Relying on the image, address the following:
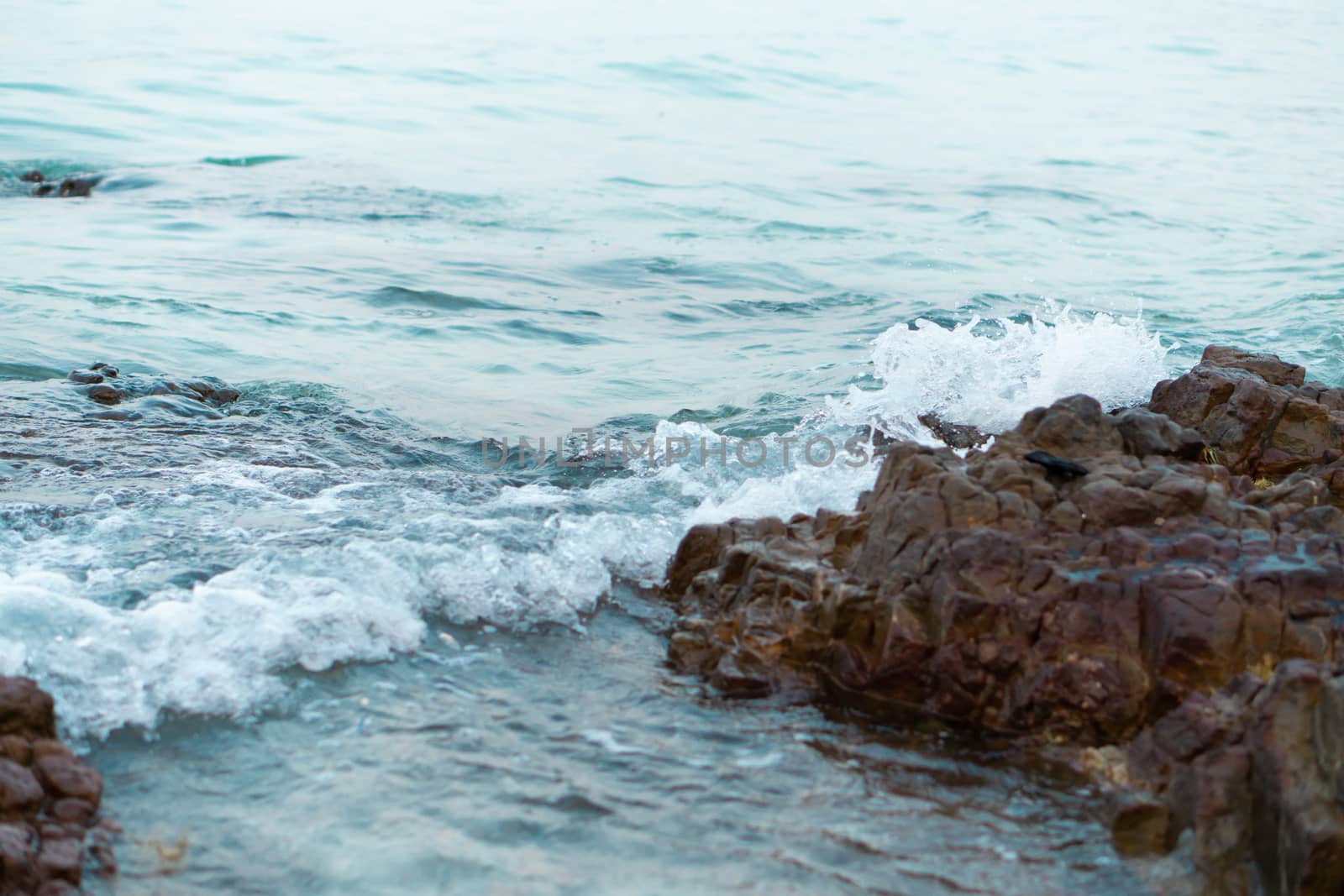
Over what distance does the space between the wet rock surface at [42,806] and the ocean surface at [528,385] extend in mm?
120

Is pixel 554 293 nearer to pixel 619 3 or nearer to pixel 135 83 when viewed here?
pixel 135 83

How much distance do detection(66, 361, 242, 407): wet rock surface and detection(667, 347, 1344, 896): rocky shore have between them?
4069 mm

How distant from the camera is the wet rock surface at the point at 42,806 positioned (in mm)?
3020

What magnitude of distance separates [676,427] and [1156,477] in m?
3.24

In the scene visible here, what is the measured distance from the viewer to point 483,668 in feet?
14.1

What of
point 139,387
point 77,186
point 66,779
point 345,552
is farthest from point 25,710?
point 77,186

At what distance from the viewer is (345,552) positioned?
4.92 meters

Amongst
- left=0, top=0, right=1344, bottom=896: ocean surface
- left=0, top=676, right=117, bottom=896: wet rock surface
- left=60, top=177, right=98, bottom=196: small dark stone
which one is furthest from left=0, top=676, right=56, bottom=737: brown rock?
left=60, top=177, right=98, bottom=196: small dark stone

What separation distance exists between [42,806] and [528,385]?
5.48m

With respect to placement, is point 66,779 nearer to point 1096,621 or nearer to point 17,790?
point 17,790

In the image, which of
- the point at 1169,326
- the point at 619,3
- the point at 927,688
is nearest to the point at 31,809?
the point at 927,688

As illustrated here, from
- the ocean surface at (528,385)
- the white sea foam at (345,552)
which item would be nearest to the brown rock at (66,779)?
the ocean surface at (528,385)

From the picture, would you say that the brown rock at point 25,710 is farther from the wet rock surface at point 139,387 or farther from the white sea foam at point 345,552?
the wet rock surface at point 139,387

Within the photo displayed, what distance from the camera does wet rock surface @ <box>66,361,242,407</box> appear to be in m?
7.27
